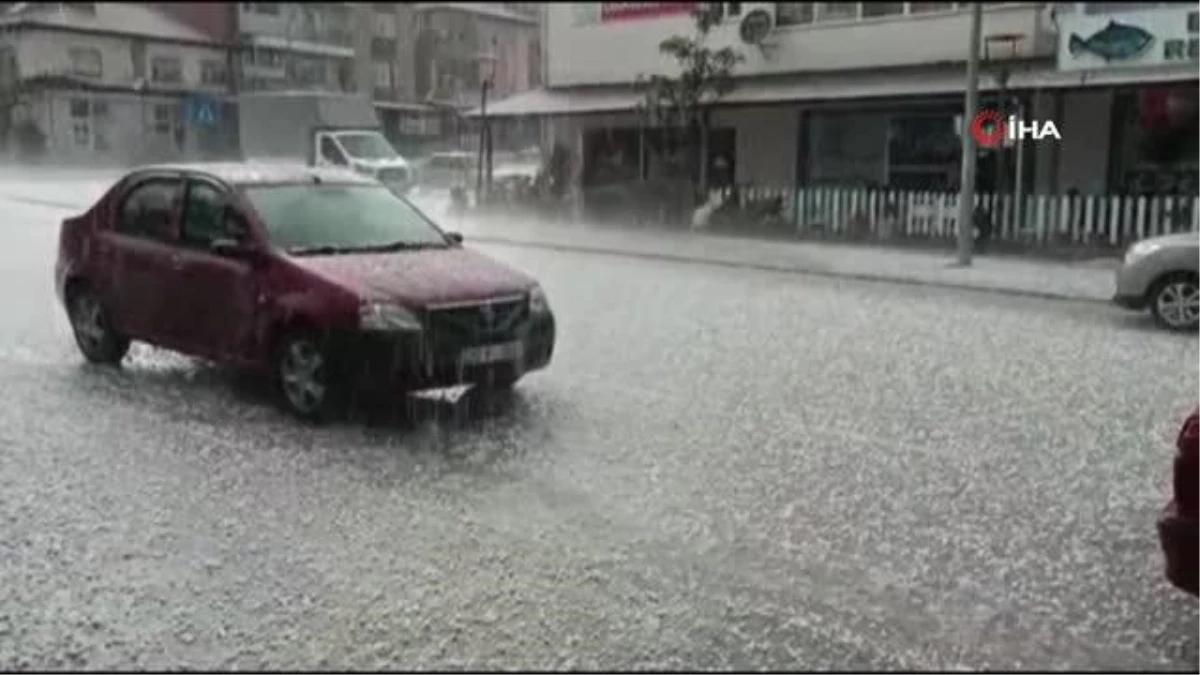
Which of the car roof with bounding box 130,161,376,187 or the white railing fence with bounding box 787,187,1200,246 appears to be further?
the white railing fence with bounding box 787,187,1200,246

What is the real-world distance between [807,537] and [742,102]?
19.9 m

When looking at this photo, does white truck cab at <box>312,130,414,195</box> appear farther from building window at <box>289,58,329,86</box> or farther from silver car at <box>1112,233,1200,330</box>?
silver car at <box>1112,233,1200,330</box>

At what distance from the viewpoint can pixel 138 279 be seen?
29.4ft

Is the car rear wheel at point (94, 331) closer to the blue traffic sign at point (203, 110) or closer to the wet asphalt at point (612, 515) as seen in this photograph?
the wet asphalt at point (612, 515)

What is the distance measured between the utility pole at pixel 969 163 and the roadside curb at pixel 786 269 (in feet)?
4.24

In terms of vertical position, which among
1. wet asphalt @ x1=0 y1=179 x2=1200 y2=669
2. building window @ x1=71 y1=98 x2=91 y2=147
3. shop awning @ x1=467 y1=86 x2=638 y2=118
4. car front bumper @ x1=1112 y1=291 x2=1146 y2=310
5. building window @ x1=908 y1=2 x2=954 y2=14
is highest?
building window @ x1=908 y1=2 x2=954 y2=14

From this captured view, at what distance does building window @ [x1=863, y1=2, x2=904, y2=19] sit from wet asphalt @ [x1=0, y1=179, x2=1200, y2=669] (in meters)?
15.0

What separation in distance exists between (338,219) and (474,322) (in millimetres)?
1428

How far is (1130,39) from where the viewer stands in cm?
1503

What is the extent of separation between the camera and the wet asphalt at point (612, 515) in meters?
4.21

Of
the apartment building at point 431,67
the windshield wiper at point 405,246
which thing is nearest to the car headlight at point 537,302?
the windshield wiper at point 405,246

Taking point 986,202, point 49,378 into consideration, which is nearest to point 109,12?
point 49,378

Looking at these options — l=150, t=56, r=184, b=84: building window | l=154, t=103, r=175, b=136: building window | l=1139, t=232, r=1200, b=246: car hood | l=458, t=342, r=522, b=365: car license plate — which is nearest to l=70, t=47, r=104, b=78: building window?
l=150, t=56, r=184, b=84: building window

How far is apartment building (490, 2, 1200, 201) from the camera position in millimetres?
16938
